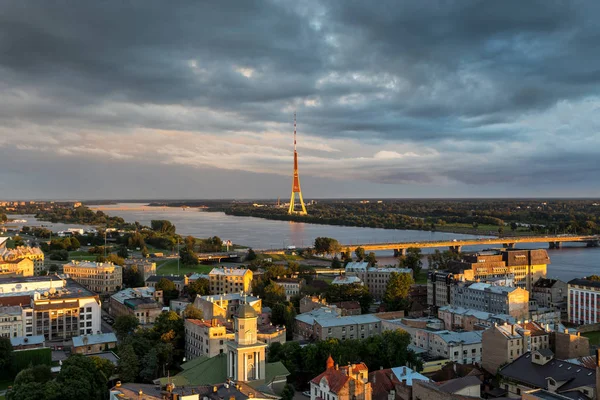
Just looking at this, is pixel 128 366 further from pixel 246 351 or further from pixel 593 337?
pixel 593 337

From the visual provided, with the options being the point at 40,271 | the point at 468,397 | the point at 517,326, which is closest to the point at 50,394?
the point at 468,397

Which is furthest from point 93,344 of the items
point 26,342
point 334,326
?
point 334,326

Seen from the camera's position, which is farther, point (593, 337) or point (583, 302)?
point (583, 302)

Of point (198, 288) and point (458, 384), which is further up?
point (458, 384)

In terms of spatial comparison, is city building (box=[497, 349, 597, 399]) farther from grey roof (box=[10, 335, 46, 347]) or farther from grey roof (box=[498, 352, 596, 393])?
grey roof (box=[10, 335, 46, 347])

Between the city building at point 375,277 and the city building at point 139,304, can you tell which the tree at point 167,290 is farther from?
the city building at point 375,277

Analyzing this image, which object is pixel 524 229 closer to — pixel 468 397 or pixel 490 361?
pixel 490 361
